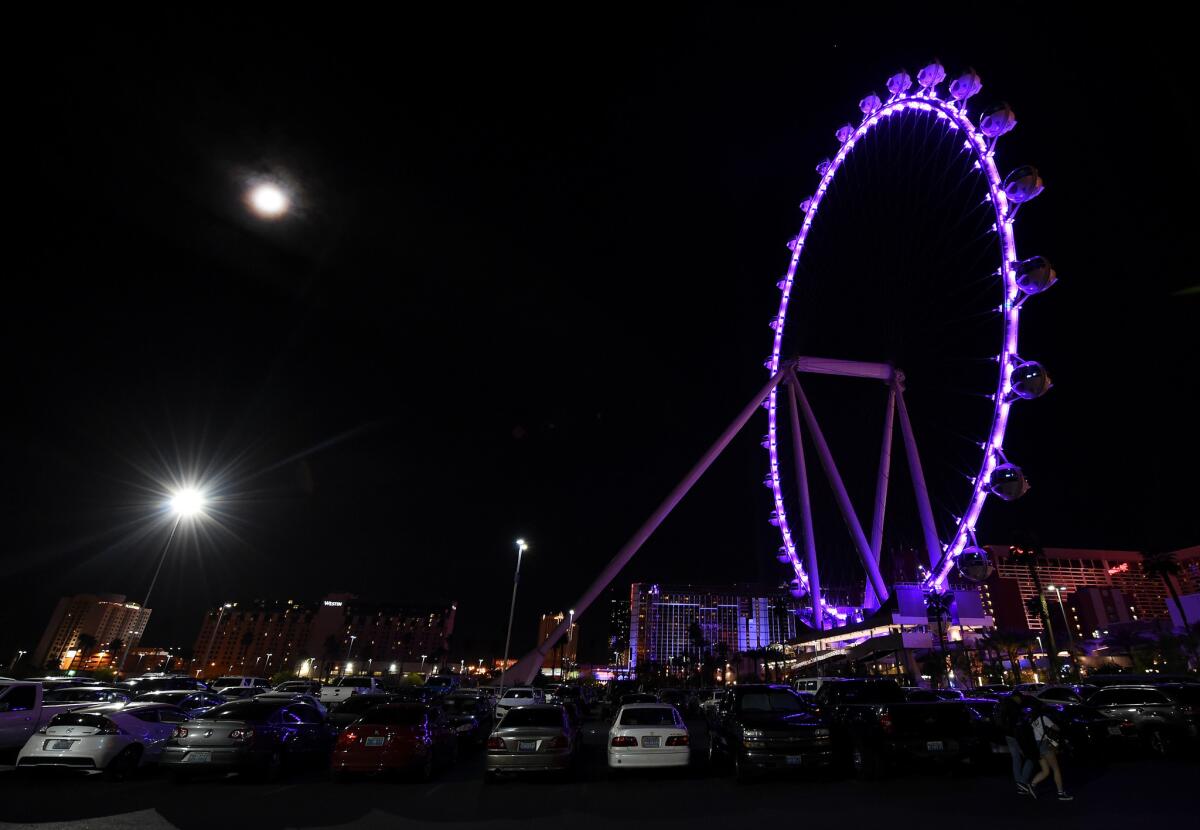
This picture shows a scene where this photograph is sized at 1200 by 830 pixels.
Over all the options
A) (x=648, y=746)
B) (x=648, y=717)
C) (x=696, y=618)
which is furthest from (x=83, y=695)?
(x=696, y=618)

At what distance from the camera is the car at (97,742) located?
1170cm

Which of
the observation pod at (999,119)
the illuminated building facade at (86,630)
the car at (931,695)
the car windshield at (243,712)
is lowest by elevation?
the car windshield at (243,712)

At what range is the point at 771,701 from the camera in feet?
43.9

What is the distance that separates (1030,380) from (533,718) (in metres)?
28.9

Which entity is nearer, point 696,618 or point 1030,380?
point 1030,380

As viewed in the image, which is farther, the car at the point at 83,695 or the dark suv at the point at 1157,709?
the car at the point at 83,695

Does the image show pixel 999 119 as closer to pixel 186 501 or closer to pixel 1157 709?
pixel 1157 709

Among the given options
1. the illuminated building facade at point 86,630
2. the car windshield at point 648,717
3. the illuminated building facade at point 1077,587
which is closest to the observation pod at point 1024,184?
the car windshield at point 648,717

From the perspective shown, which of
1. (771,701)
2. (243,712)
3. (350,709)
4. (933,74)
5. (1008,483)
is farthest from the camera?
(1008,483)

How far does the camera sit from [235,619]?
640 feet

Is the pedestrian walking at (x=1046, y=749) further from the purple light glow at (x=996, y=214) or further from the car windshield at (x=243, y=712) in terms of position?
the purple light glow at (x=996, y=214)

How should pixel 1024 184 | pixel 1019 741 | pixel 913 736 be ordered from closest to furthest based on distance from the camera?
pixel 1019 741, pixel 913 736, pixel 1024 184

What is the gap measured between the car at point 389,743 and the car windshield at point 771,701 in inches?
269

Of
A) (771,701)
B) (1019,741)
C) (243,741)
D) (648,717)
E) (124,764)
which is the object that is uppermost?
(771,701)
